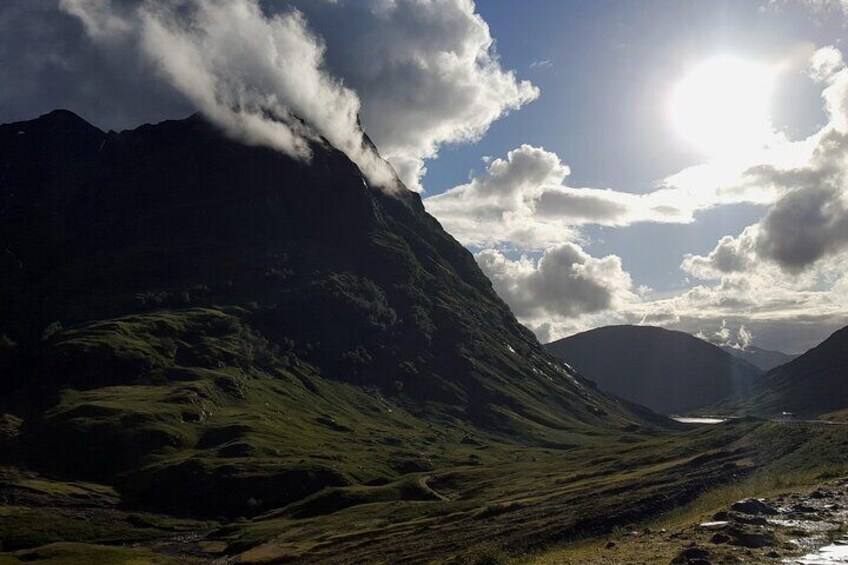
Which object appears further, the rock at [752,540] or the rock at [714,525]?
the rock at [714,525]

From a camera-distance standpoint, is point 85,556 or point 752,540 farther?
point 85,556

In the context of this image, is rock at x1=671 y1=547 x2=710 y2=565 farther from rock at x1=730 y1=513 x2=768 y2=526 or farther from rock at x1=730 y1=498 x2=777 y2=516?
rock at x1=730 y1=498 x2=777 y2=516

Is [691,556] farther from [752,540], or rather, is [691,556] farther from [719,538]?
[719,538]

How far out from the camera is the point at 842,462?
67938mm

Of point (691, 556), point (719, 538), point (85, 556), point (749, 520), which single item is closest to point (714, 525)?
point (749, 520)

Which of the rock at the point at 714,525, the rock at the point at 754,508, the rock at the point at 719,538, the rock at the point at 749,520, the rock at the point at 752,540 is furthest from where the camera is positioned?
the rock at the point at 754,508

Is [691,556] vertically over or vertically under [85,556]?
over

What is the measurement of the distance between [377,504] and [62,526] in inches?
3580

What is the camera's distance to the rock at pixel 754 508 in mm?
→ 41156

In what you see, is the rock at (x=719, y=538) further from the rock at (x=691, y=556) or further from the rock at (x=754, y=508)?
the rock at (x=754, y=508)

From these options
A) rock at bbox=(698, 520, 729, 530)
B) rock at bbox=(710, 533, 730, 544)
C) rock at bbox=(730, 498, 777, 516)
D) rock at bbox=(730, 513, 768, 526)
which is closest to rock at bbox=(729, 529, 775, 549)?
rock at bbox=(710, 533, 730, 544)

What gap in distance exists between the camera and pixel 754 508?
41781mm

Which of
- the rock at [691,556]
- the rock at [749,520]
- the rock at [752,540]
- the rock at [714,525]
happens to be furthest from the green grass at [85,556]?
the rock at [752,540]

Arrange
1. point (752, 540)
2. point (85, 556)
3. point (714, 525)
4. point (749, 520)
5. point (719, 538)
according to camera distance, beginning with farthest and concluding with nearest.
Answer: point (85, 556)
point (714, 525)
point (749, 520)
point (719, 538)
point (752, 540)
